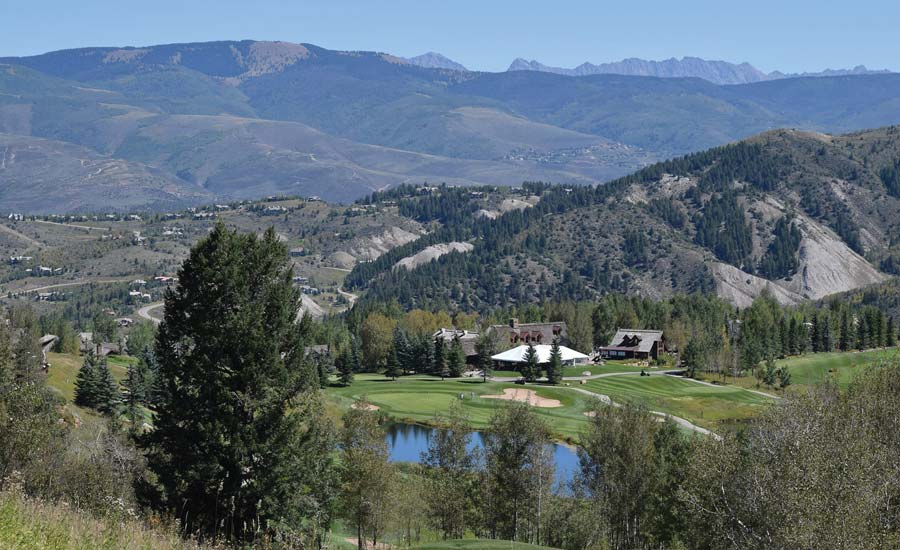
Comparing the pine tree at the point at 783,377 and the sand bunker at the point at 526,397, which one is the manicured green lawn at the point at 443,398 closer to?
the sand bunker at the point at 526,397

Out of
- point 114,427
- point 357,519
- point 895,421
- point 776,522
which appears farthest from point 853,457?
point 114,427

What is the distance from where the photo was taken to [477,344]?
13050 cm

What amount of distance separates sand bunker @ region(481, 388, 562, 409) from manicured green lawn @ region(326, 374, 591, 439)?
0.73m

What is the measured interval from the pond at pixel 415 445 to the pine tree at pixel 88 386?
22817mm

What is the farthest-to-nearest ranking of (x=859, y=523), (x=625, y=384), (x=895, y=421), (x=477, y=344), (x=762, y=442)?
1. (x=477, y=344)
2. (x=625, y=384)
3. (x=895, y=421)
4. (x=762, y=442)
5. (x=859, y=523)

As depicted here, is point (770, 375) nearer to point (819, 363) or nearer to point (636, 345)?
point (819, 363)

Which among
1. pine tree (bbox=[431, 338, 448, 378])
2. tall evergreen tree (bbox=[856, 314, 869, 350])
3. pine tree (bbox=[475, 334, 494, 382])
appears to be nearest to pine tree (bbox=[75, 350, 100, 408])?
pine tree (bbox=[475, 334, 494, 382])

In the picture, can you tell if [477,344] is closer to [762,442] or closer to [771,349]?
[771,349]

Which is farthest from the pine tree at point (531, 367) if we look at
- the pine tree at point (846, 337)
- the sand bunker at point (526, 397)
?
the pine tree at point (846, 337)

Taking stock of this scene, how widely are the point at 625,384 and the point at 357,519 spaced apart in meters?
76.8

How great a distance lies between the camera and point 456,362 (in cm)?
12681

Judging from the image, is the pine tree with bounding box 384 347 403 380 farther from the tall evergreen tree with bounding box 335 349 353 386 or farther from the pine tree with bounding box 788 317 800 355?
the pine tree with bounding box 788 317 800 355

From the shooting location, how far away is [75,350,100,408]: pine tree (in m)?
76.5

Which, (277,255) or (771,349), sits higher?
(277,255)
